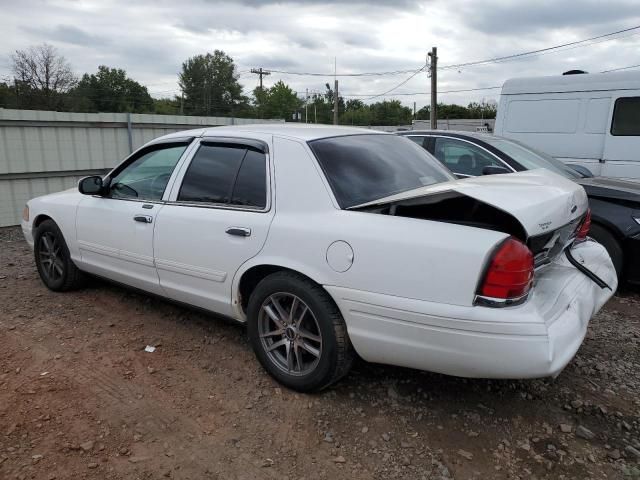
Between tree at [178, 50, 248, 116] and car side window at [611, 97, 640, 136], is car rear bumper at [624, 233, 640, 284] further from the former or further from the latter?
tree at [178, 50, 248, 116]

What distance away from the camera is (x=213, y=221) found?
3.32 m

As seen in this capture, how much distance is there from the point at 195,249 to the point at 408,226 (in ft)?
5.09

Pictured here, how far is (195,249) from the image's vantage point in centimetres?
342

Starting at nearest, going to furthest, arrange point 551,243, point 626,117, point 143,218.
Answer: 1. point 551,243
2. point 143,218
3. point 626,117

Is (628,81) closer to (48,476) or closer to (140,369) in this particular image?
(140,369)

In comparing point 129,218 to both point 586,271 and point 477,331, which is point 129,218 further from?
point 586,271

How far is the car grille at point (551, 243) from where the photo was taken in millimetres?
2612

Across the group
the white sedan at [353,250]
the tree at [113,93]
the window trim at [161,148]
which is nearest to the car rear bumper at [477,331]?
the white sedan at [353,250]

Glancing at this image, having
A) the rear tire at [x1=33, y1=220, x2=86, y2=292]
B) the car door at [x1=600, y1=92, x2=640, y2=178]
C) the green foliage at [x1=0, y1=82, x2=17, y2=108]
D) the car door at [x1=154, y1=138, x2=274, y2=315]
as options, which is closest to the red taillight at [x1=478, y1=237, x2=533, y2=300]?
the car door at [x1=154, y1=138, x2=274, y2=315]

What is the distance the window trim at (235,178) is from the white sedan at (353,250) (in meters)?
0.01

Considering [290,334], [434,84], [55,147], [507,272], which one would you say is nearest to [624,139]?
[507,272]

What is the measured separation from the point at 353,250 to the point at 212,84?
88.1m

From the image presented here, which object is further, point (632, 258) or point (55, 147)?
point (55, 147)

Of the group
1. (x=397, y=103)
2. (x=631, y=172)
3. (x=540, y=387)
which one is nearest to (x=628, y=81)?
(x=631, y=172)
